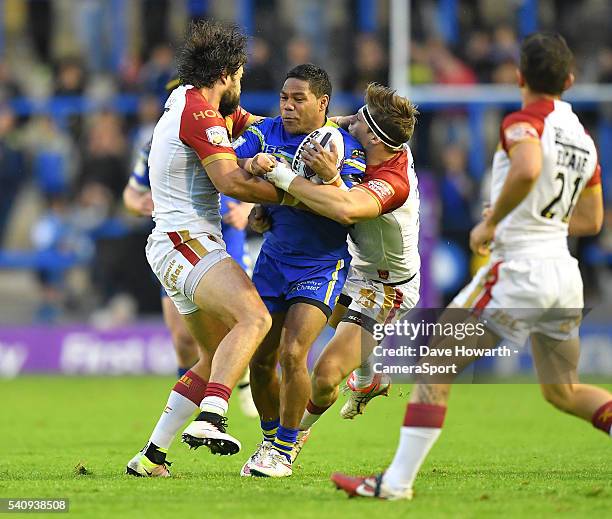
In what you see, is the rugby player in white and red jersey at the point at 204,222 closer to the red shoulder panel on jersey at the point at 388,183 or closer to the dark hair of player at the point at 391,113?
the red shoulder panel on jersey at the point at 388,183

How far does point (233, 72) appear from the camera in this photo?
7.75 metres

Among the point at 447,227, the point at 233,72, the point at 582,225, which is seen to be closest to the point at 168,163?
the point at 233,72

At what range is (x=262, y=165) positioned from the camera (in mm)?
7348

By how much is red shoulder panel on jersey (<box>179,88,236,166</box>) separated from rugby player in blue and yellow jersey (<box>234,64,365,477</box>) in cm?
59

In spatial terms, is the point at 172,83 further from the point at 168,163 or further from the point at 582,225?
the point at 582,225

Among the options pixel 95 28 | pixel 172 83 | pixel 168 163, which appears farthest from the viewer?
pixel 95 28

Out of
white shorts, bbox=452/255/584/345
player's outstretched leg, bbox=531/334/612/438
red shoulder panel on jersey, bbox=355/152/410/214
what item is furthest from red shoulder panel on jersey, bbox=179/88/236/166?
player's outstretched leg, bbox=531/334/612/438

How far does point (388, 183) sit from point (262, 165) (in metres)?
0.83

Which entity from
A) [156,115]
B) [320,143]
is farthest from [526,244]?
[156,115]

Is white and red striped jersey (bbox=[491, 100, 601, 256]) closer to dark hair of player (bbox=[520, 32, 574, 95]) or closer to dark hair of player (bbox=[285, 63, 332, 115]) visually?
dark hair of player (bbox=[520, 32, 574, 95])

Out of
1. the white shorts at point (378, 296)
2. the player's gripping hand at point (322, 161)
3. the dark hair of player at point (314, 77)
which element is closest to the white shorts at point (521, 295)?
the player's gripping hand at point (322, 161)

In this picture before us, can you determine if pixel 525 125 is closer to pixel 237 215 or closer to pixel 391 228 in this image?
pixel 391 228

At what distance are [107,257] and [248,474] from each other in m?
10.2

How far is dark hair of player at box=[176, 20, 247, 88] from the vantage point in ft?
25.1
